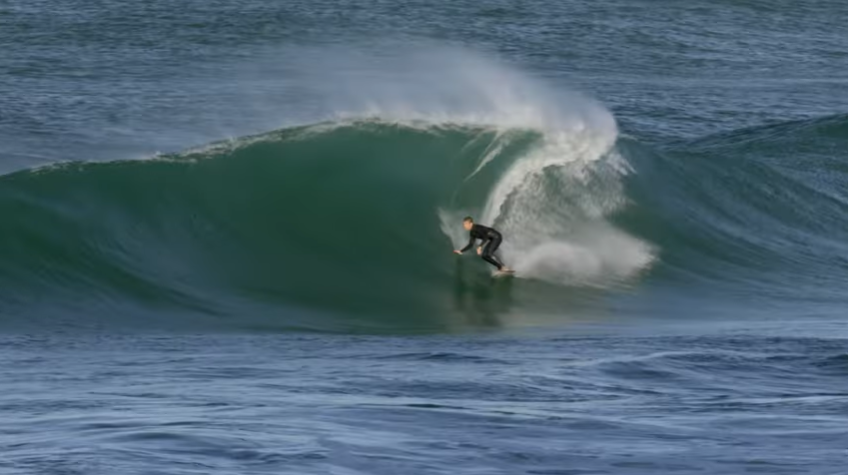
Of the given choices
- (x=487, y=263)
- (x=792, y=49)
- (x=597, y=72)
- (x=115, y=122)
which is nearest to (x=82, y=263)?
(x=487, y=263)

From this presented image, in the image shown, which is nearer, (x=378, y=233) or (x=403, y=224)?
(x=378, y=233)

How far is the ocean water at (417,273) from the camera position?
44.4 ft

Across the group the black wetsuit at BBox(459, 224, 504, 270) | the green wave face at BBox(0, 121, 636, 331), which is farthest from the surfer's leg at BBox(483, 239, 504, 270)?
the green wave face at BBox(0, 121, 636, 331)

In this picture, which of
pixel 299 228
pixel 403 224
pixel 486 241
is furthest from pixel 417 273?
pixel 299 228

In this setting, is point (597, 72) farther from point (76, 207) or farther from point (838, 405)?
point (838, 405)

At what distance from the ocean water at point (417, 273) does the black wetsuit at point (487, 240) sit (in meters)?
0.36

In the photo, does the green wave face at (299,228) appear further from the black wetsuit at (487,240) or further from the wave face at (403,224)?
the black wetsuit at (487,240)

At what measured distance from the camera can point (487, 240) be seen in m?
22.1

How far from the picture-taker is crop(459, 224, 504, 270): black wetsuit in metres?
22.0

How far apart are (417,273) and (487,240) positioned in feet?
3.85

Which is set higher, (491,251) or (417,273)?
(491,251)

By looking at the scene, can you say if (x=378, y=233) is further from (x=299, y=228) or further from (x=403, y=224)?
(x=299, y=228)

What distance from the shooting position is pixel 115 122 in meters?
37.1

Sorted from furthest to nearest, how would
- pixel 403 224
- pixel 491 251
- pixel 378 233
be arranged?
pixel 403 224 → pixel 378 233 → pixel 491 251
